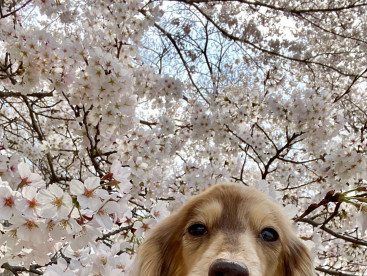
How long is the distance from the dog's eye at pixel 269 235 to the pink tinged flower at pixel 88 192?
2.75ft

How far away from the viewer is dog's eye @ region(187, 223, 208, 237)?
1880mm

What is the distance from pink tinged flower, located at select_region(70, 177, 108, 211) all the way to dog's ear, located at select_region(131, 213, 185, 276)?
544mm

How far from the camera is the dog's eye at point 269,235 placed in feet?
6.17

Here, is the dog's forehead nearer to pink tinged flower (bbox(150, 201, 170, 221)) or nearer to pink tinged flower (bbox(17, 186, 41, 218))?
pink tinged flower (bbox(150, 201, 170, 221))

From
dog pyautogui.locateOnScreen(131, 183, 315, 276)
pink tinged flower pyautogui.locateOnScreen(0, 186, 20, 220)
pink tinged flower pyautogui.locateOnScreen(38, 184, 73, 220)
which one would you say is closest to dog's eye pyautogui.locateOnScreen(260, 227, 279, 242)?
dog pyautogui.locateOnScreen(131, 183, 315, 276)

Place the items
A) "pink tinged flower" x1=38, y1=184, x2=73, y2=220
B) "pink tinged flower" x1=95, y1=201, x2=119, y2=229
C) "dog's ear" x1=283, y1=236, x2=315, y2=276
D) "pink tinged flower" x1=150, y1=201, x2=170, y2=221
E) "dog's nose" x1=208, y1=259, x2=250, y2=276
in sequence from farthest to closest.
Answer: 1. "pink tinged flower" x1=150, y1=201, x2=170, y2=221
2. "dog's ear" x1=283, y1=236, x2=315, y2=276
3. "pink tinged flower" x1=95, y1=201, x2=119, y2=229
4. "pink tinged flower" x1=38, y1=184, x2=73, y2=220
5. "dog's nose" x1=208, y1=259, x2=250, y2=276

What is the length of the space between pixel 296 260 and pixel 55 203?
4.41ft

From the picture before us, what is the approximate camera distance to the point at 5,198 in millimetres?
1759

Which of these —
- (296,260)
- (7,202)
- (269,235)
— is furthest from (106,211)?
(296,260)

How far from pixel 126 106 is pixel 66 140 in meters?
3.21

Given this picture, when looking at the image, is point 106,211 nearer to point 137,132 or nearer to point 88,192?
point 88,192

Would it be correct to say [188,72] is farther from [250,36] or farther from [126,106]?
[126,106]

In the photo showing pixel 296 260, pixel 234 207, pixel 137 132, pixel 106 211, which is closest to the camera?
pixel 106 211

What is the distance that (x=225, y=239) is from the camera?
170 cm
